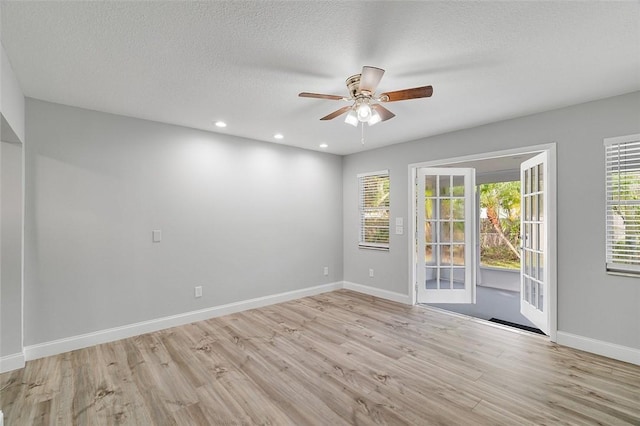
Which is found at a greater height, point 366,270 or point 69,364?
point 366,270

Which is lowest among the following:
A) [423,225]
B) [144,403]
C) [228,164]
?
[144,403]

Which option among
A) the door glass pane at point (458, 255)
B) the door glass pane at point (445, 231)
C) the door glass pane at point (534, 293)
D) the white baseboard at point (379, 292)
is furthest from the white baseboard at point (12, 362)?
the door glass pane at point (534, 293)

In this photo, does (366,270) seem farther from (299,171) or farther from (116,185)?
(116,185)

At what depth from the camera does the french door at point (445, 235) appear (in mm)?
4465

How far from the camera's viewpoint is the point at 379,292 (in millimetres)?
4914

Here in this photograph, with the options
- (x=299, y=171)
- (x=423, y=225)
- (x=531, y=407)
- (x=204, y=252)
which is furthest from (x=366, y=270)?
(x=531, y=407)

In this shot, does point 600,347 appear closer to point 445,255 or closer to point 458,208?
point 445,255

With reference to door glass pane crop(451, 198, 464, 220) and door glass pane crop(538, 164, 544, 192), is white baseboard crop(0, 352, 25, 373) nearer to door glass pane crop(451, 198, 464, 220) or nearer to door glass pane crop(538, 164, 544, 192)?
door glass pane crop(451, 198, 464, 220)

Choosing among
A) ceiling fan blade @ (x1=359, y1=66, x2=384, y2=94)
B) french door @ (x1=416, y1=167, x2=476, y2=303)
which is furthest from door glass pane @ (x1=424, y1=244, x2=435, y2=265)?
ceiling fan blade @ (x1=359, y1=66, x2=384, y2=94)

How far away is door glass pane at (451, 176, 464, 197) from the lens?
4.47 meters

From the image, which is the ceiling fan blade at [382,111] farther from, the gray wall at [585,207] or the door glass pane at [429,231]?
the door glass pane at [429,231]

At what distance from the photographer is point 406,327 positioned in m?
3.60

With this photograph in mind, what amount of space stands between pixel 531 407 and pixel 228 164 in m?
4.09

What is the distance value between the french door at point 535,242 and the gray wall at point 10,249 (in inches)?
209
